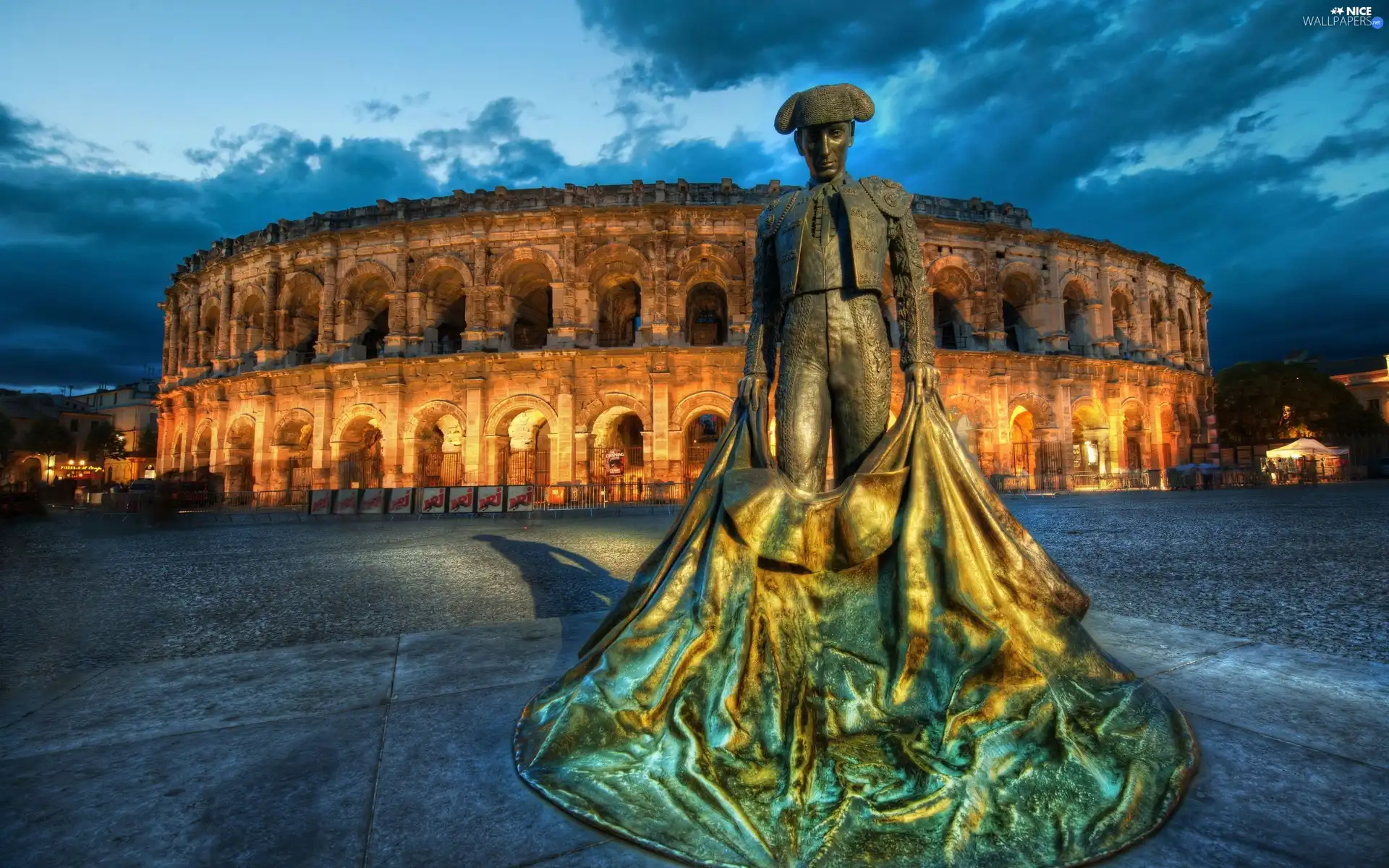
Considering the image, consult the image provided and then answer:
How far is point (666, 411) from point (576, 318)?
4.22 metres

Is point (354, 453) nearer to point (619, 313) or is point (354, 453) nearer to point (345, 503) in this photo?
point (345, 503)

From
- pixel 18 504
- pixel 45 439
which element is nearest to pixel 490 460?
pixel 18 504

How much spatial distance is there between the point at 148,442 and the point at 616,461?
146 ft

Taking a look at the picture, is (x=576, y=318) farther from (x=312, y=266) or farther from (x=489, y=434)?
(x=312, y=266)

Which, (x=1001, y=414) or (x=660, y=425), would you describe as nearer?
(x=660, y=425)

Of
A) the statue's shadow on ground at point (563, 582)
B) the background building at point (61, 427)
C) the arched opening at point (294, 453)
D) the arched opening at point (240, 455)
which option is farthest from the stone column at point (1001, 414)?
the background building at point (61, 427)

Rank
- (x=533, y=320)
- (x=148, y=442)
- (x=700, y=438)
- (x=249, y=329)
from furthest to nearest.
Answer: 1. (x=148, y=442)
2. (x=533, y=320)
3. (x=249, y=329)
4. (x=700, y=438)

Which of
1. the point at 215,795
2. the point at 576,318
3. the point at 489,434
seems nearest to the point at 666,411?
the point at 576,318

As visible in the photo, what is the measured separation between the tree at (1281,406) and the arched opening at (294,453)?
43734 mm

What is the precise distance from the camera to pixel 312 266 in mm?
20578

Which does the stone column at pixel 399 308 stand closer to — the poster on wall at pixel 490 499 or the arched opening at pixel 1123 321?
the poster on wall at pixel 490 499

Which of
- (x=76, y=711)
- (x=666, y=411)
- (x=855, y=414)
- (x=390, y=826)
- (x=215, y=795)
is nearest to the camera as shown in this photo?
(x=390, y=826)

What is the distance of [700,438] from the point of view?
2159cm

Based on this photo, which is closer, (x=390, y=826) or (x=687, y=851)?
(x=687, y=851)
